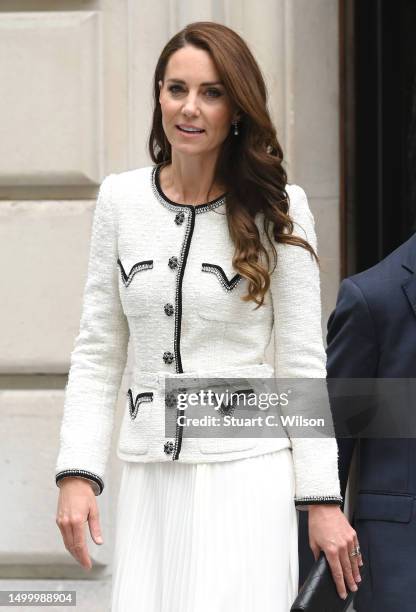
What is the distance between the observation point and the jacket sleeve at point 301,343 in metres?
3.31

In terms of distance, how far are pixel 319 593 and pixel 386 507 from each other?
50 centimetres

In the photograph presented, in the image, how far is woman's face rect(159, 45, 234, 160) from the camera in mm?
3301

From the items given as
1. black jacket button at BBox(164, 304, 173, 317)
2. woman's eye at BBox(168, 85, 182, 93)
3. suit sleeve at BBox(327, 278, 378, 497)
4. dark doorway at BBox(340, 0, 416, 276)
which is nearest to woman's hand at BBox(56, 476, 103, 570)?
black jacket button at BBox(164, 304, 173, 317)

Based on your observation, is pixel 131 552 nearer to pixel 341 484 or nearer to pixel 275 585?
pixel 275 585

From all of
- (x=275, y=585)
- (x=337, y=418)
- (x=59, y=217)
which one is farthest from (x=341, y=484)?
(x=59, y=217)

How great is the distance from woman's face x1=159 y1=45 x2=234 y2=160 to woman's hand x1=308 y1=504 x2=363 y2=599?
2.83 ft

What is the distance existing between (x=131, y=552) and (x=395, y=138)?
106 inches

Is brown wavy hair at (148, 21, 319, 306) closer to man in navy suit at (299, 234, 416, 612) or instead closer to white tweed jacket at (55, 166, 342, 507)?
white tweed jacket at (55, 166, 342, 507)

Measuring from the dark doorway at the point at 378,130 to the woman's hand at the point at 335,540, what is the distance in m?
2.32

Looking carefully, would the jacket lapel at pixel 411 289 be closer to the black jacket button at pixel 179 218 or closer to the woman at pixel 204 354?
the woman at pixel 204 354

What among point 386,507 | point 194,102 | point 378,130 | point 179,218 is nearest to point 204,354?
point 179,218

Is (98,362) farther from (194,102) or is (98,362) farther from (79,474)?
(194,102)

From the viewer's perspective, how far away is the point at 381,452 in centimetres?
372

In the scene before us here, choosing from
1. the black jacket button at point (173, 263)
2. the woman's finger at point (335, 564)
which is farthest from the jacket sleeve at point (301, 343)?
the black jacket button at point (173, 263)
